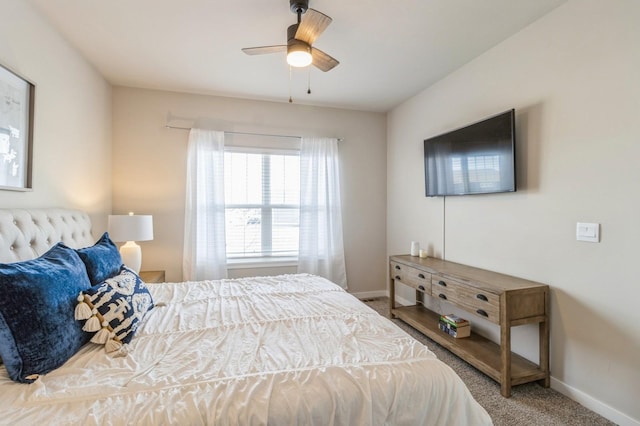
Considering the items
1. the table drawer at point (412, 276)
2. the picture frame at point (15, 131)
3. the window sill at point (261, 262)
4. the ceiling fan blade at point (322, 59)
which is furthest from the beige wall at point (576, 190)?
the picture frame at point (15, 131)

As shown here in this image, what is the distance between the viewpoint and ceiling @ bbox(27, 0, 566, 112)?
2.04 metres

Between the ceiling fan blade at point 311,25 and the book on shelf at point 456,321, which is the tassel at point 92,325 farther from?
the book on shelf at point 456,321

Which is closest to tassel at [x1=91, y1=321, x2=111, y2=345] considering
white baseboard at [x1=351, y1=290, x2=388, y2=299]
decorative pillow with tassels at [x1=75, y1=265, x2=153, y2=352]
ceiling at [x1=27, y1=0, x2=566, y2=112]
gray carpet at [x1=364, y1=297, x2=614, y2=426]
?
decorative pillow with tassels at [x1=75, y1=265, x2=153, y2=352]

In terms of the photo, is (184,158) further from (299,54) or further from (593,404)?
(593,404)

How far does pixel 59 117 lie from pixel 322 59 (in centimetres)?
209

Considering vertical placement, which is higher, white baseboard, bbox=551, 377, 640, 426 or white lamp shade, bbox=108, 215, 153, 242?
white lamp shade, bbox=108, 215, 153, 242

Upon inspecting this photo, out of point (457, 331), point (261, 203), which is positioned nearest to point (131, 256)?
point (261, 203)

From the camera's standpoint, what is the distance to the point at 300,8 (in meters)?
1.95

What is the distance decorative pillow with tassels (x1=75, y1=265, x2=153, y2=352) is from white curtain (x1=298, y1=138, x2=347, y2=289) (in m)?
2.39

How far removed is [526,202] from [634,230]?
66cm

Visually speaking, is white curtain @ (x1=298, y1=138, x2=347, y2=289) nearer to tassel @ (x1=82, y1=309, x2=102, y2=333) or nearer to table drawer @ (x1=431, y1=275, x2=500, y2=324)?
table drawer @ (x1=431, y1=275, x2=500, y2=324)

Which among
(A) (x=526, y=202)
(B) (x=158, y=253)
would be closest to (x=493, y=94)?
(A) (x=526, y=202)

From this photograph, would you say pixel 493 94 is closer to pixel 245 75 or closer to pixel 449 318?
pixel 449 318

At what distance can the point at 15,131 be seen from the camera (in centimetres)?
185
